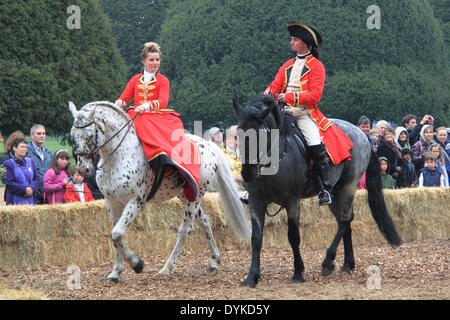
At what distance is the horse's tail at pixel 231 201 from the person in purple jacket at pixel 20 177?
9.11 feet

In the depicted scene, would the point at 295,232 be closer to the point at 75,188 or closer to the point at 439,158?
the point at 75,188

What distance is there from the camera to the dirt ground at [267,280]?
7.34 m

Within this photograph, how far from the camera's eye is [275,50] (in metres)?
29.4

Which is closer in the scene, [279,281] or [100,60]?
[279,281]

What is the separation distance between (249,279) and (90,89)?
1577 centimetres

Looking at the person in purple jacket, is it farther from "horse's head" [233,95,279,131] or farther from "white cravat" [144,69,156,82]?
"horse's head" [233,95,279,131]

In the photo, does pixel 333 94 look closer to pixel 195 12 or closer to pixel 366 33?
pixel 366 33

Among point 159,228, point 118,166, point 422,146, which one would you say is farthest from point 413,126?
point 118,166

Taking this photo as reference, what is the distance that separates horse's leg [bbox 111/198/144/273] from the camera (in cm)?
784

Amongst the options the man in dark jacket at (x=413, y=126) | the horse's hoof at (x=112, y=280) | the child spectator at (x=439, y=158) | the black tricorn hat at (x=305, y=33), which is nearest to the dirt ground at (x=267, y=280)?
the horse's hoof at (x=112, y=280)

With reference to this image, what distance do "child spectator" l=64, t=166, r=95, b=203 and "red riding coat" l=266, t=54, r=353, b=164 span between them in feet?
11.6

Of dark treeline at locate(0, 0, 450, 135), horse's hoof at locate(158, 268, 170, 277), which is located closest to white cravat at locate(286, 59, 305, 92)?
horse's hoof at locate(158, 268, 170, 277)

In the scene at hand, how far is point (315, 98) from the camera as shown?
8477 millimetres
